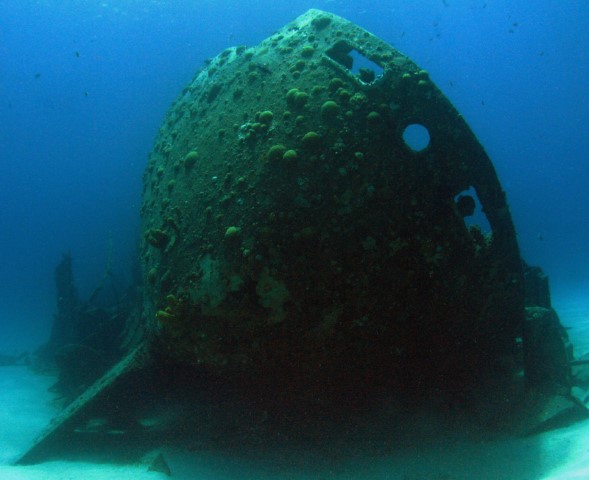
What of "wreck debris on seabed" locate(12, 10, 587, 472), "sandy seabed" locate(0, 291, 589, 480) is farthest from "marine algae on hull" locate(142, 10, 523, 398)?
"sandy seabed" locate(0, 291, 589, 480)

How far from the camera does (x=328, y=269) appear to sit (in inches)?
138

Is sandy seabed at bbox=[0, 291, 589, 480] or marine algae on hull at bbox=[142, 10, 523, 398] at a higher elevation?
marine algae on hull at bbox=[142, 10, 523, 398]

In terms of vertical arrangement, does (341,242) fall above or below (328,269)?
above

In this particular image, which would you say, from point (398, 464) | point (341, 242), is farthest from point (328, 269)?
point (398, 464)

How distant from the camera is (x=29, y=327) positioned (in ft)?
85.7

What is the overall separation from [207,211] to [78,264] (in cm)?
3338

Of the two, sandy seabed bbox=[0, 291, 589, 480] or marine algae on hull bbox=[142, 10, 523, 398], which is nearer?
sandy seabed bbox=[0, 291, 589, 480]

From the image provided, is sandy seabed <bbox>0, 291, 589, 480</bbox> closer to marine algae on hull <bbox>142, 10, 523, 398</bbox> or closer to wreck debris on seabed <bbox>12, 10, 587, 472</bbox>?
wreck debris on seabed <bbox>12, 10, 587, 472</bbox>

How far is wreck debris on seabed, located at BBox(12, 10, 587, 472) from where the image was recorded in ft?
11.7

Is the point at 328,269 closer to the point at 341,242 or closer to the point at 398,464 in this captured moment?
the point at 341,242

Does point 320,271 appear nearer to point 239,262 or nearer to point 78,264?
point 239,262

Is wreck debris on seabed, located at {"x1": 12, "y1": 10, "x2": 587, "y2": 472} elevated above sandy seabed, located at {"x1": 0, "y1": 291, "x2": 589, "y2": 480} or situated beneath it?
elevated above

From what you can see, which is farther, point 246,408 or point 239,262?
point 246,408

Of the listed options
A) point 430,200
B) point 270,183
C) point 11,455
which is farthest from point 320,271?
point 11,455
